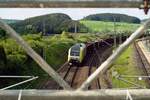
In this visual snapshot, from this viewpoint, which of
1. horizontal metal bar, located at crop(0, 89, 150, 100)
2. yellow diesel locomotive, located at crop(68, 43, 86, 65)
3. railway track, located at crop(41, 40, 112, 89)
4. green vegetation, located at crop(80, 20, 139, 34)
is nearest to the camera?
horizontal metal bar, located at crop(0, 89, 150, 100)

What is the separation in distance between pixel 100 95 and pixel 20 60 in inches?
1396

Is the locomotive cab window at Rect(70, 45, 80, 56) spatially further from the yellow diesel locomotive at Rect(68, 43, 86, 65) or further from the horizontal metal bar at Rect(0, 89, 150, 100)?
the horizontal metal bar at Rect(0, 89, 150, 100)


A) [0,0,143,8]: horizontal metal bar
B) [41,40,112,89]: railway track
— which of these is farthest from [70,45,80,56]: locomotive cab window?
[0,0,143,8]: horizontal metal bar

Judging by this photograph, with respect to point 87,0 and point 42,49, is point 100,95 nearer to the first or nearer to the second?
point 87,0

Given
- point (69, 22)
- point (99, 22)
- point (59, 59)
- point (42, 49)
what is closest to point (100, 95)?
point (42, 49)

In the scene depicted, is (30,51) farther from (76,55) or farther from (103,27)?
(103,27)

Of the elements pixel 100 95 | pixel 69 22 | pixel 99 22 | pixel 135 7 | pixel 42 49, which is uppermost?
pixel 135 7

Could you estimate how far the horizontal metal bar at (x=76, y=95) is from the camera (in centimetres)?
659

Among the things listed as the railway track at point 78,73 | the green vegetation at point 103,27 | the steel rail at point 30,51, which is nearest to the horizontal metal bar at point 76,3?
the steel rail at point 30,51

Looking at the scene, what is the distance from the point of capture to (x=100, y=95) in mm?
6621

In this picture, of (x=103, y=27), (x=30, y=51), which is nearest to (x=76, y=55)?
(x=30, y=51)

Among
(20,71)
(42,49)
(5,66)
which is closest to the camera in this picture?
(5,66)

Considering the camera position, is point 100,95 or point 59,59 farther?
point 59,59

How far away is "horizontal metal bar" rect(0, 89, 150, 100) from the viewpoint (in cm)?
659
